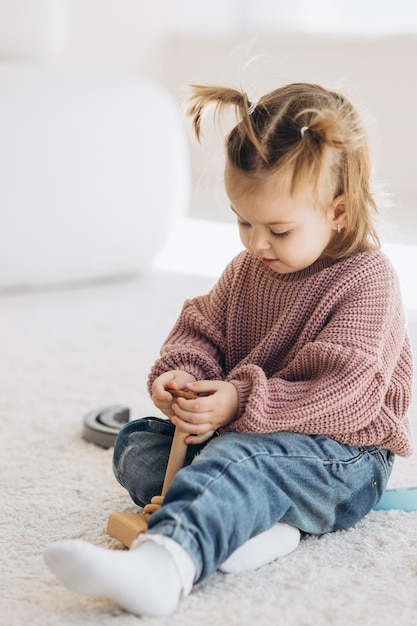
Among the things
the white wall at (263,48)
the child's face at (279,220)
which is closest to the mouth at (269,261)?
the child's face at (279,220)

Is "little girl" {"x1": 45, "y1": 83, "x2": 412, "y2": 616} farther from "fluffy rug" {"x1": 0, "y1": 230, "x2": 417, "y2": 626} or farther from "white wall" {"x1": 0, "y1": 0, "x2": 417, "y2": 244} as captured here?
"white wall" {"x1": 0, "y1": 0, "x2": 417, "y2": 244}

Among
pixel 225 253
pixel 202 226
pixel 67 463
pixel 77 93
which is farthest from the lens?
pixel 202 226

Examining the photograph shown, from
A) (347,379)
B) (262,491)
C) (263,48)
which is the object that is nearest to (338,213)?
(347,379)

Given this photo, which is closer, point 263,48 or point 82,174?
point 82,174

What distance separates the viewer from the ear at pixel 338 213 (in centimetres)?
94

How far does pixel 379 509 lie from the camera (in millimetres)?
1054

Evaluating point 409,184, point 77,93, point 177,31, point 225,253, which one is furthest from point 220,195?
point 177,31

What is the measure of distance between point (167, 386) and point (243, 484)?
15cm

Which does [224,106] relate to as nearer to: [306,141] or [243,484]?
[306,141]

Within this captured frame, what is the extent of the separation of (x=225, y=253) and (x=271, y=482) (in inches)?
65.9

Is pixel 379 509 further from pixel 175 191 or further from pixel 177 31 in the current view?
pixel 177 31

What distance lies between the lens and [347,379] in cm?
91

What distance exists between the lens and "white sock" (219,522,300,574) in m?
0.87

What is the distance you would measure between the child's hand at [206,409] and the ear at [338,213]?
20cm
